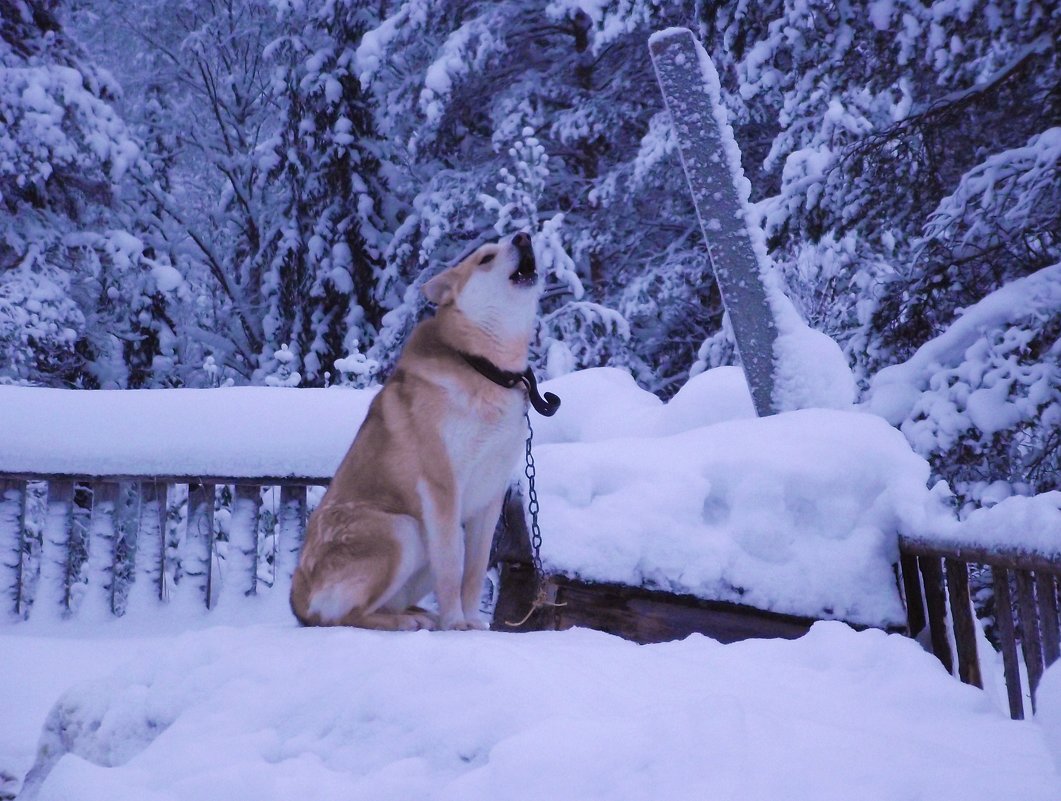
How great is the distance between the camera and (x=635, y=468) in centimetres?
394

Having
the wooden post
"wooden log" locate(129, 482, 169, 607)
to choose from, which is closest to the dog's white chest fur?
the wooden post

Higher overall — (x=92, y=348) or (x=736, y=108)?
(x=736, y=108)

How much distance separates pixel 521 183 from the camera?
10.2m

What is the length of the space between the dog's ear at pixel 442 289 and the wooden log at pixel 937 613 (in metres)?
2.13

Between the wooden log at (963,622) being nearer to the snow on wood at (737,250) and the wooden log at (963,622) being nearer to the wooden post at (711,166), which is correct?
the snow on wood at (737,250)

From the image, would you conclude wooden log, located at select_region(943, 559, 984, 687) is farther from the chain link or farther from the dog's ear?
the dog's ear

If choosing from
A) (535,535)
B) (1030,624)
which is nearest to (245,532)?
(535,535)

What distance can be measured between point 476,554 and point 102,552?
2.63 meters

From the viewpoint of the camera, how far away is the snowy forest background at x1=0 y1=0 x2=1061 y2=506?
543cm

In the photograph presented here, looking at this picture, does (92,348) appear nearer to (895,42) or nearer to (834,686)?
(895,42)

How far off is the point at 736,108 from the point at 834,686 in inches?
371

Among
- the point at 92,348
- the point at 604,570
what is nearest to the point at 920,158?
the point at 604,570

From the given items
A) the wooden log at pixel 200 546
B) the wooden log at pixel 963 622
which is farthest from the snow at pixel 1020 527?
the wooden log at pixel 200 546

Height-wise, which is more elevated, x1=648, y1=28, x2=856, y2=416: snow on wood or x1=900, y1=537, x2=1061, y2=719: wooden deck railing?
x1=648, y1=28, x2=856, y2=416: snow on wood
